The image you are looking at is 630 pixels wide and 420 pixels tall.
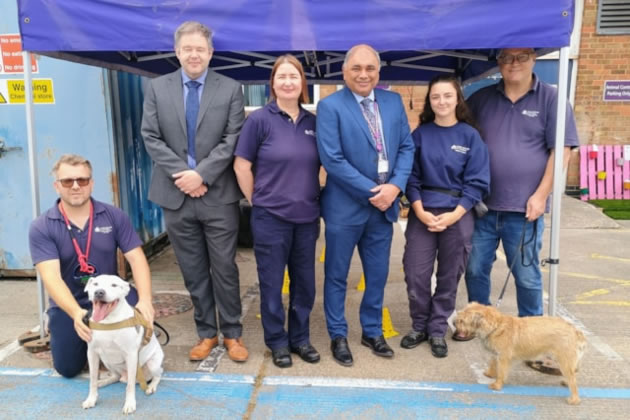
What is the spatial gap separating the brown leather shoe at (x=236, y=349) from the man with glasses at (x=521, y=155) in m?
1.91

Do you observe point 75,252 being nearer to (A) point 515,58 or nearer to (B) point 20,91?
(B) point 20,91

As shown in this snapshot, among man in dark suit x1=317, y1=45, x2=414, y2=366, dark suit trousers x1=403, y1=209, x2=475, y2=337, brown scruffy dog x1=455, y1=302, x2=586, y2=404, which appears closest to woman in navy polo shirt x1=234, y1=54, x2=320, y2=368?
man in dark suit x1=317, y1=45, x2=414, y2=366

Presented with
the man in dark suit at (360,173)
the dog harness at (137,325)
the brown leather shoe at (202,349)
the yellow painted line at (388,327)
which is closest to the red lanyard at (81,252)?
the dog harness at (137,325)

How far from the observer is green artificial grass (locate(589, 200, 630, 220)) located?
8.35 meters

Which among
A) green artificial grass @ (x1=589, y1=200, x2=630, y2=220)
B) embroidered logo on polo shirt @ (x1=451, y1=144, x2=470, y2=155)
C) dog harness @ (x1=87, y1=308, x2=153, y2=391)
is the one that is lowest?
green artificial grass @ (x1=589, y1=200, x2=630, y2=220)

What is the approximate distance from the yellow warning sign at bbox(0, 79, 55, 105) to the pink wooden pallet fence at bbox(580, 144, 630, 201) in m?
9.24

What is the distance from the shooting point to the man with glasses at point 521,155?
3.14 meters

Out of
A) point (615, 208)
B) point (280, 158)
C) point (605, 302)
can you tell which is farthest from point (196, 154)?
point (615, 208)

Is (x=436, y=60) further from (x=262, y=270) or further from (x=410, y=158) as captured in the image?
(x=262, y=270)

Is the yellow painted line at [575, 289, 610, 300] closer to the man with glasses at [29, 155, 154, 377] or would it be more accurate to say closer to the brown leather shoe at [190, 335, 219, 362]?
the brown leather shoe at [190, 335, 219, 362]

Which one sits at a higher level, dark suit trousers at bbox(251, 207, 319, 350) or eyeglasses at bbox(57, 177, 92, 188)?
eyeglasses at bbox(57, 177, 92, 188)

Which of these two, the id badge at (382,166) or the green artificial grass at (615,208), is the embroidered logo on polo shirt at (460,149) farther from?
the green artificial grass at (615,208)

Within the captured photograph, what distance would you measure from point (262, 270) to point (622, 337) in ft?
9.15

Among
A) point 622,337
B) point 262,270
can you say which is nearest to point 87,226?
point 262,270
